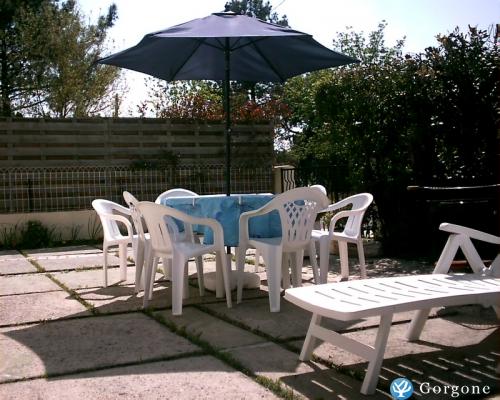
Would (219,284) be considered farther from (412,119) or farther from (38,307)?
(412,119)

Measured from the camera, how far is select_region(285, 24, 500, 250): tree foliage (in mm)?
6105

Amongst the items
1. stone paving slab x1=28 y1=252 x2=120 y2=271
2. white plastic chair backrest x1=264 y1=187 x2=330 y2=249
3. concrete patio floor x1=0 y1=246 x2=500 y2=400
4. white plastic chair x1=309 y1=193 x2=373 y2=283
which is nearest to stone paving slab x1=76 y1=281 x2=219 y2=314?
concrete patio floor x1=0 y1=246 x2=500 y2=400

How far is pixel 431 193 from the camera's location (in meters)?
4.66

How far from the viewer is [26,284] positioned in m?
5.41

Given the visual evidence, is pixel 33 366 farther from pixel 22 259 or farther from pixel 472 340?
pixel 22 259

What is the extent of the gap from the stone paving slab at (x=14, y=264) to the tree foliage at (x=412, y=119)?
4.06m

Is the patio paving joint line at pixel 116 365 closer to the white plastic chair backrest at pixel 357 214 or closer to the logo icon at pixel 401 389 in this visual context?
the logo icon at pixel 401 389

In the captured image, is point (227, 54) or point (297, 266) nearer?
point (297, 266)

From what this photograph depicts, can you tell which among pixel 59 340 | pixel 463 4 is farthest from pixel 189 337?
pixel 463 4

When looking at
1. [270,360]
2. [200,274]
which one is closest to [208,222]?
[200,274]

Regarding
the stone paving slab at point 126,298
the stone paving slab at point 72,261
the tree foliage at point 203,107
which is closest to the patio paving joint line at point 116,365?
the stone paving slab at point 126,298

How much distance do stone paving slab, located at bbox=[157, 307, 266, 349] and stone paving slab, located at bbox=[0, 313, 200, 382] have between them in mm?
142

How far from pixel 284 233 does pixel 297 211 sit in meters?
0.21

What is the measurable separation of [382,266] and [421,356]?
3.15 meters
